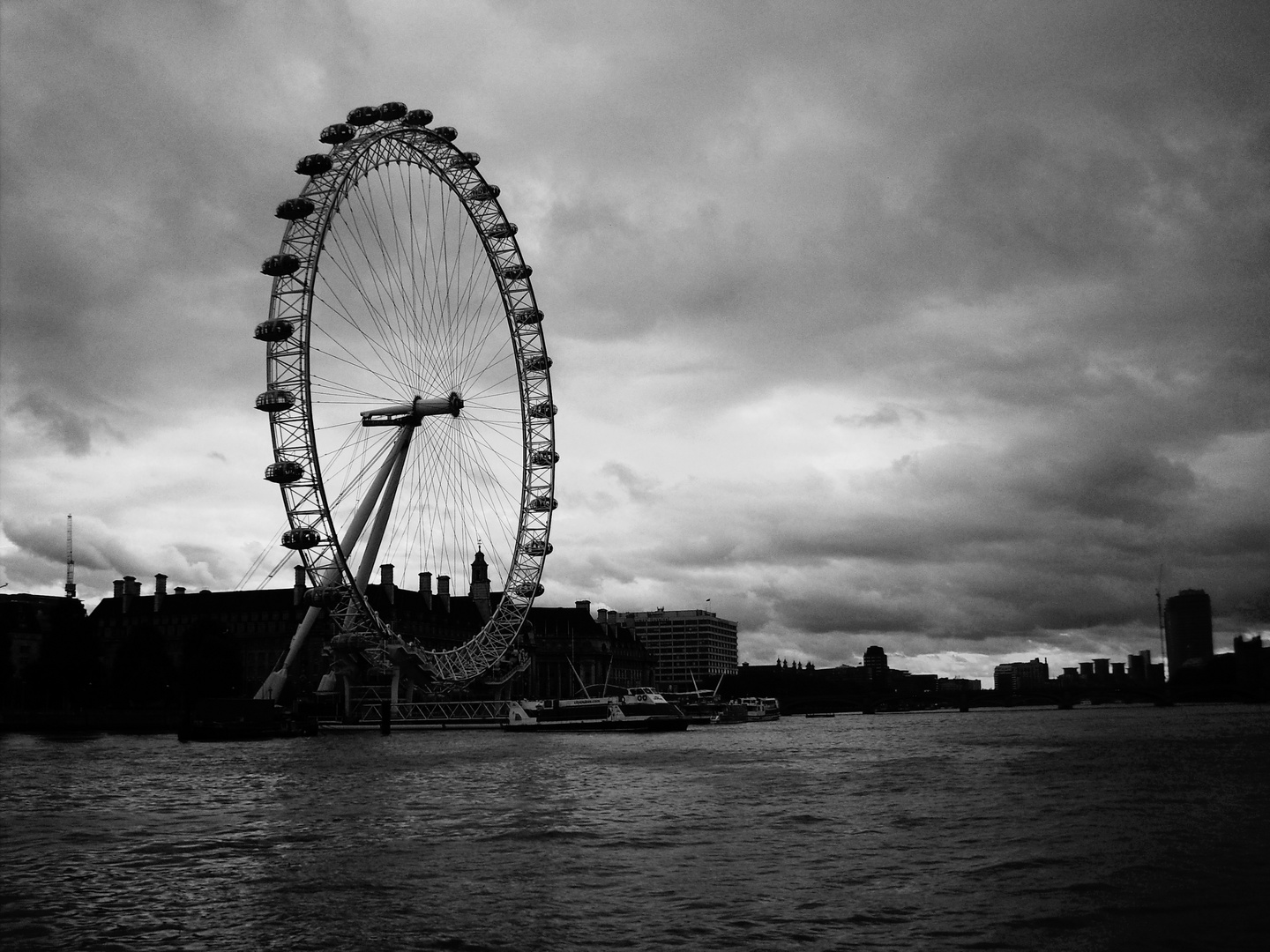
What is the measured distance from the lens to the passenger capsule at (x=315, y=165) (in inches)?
2790

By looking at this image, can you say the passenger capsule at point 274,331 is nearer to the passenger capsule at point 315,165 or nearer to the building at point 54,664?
the passenger capsule at point 315,165

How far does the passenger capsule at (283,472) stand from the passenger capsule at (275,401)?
3027 mm

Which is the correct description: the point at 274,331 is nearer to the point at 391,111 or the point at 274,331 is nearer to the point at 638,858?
the point at 391,111

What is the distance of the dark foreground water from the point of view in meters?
19.4

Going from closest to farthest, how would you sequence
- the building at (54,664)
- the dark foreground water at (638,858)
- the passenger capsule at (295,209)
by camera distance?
the dark foreground water at (638,858) < the passenger capsule at (295,209) < the building at (54,664)

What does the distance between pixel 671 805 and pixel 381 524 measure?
53.4 m

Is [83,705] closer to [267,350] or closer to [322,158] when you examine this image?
[267,350]

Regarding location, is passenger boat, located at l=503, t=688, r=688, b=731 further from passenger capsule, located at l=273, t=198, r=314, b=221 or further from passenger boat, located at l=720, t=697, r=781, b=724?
passenger capsule, located at l=273, t=198, r=314, b=221

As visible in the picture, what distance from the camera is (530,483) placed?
9275cm

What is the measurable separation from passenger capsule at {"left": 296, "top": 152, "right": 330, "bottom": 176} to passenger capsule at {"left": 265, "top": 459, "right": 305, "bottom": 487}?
16.3 m

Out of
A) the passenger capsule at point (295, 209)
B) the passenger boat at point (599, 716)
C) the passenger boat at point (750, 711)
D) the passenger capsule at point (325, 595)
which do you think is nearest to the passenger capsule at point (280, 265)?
the passenger capsule at point (295, 209)

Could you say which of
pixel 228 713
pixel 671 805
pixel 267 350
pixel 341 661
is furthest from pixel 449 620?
pixel 671 805

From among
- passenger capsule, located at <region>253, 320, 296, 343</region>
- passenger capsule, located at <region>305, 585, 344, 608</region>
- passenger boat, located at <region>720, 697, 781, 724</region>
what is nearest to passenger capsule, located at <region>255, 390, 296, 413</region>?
passenger capsule, located at <region>253, 320, 296, 343</region>

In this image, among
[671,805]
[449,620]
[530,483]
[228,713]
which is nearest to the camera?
[671,805]
